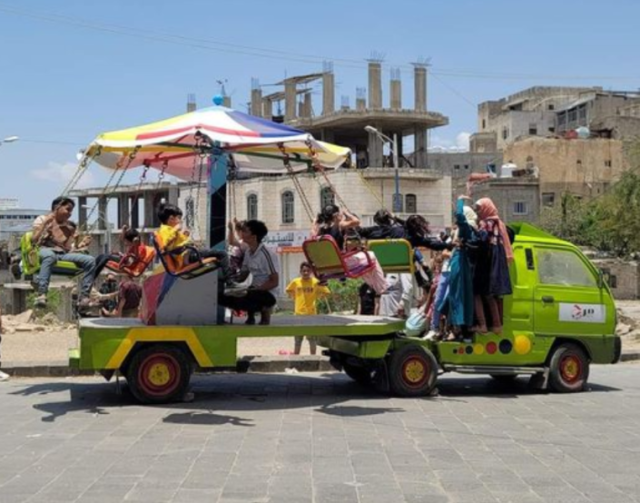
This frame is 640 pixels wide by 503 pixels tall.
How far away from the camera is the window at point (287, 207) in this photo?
198 ft

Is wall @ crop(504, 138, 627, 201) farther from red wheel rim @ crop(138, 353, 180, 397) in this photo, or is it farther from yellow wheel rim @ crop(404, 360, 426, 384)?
red wheel rim @ crop(138, 353, 180, 397)

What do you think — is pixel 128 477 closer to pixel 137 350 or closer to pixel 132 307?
pixel 137 350

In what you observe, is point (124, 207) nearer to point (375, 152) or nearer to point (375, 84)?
point (375, 152)

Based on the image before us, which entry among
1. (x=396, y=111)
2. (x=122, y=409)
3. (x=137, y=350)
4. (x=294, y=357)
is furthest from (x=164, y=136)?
(x=396, y=111)

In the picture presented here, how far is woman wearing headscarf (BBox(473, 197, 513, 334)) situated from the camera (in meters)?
11.0

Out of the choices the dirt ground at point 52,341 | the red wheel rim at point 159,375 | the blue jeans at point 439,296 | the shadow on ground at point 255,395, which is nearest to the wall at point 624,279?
the dirt ground at point 52,341

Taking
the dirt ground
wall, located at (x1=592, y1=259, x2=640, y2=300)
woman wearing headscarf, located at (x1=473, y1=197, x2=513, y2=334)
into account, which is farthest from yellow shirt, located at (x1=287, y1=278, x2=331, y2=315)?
wall, located at (x1=592, y1=259, x2=640, y2=300)

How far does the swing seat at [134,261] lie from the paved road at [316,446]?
1.56 m

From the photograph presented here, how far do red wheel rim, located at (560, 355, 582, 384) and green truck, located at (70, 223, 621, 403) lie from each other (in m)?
0.01

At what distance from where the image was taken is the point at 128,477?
6902 millimetres

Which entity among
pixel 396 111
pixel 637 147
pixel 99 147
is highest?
pixel 396 111

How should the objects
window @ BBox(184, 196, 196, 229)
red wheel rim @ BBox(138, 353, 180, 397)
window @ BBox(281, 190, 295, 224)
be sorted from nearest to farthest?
red wheel rim @ BBox(138, 353, 180, 397) → window @ BBox(184, 196, 196, 229) → window @ BBox(281, 190, 295, 224)

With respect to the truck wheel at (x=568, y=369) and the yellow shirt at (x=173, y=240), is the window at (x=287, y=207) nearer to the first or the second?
the truck wheel at (x=568, y=369)

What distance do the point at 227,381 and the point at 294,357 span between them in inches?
75.3
